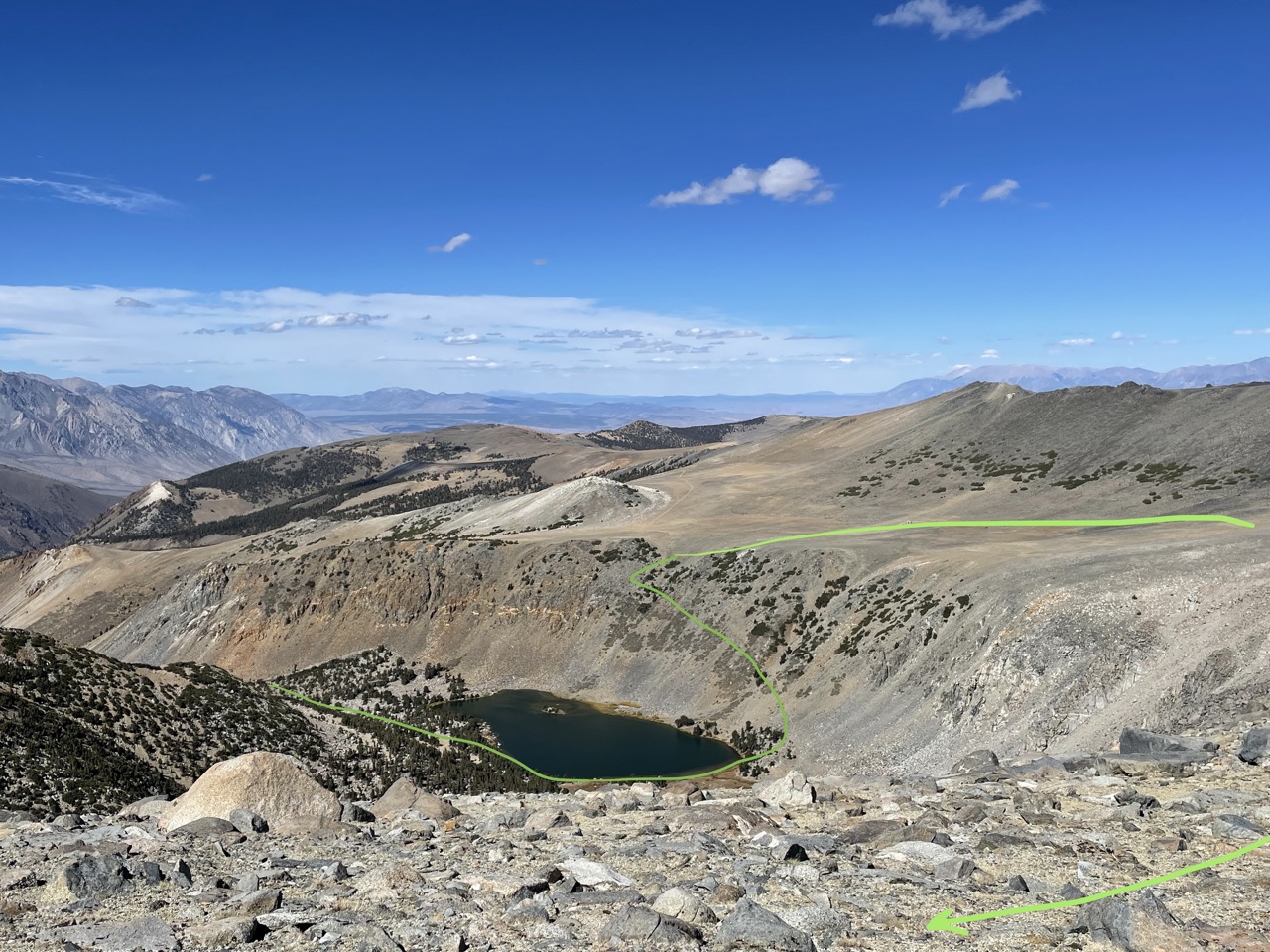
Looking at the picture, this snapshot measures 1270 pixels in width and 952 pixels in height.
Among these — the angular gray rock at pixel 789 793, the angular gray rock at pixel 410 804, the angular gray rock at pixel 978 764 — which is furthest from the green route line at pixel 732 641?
the angular gray rock at pixel 789 793

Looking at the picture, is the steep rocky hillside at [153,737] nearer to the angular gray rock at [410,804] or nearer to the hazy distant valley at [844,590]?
the angular gray rock at [410,804]

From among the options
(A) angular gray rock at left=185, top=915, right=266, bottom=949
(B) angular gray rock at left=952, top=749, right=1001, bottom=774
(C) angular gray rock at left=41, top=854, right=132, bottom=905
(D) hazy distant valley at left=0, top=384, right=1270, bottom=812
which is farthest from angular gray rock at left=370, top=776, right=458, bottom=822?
(D) hazy distant valley at left=0, top=384, right=1270, bottom=812

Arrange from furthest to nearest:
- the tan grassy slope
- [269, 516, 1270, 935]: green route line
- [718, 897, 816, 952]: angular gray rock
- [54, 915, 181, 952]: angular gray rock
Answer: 1. the tan grassy slope
2. [269, 516, 1270, 935]: green route line
3. [54, 915, 181, 952]: angular gray rock
4. [718, 897, 816, 952]: angular gray rock

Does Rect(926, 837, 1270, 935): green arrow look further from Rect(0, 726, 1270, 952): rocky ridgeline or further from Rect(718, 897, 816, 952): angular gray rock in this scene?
Rect(718, 897, 816, 952): angular gray rock

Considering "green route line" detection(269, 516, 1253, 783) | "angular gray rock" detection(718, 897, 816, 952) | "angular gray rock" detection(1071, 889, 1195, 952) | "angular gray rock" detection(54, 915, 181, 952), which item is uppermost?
"angular gray rock" detection(1071, 889, 1195, 952)

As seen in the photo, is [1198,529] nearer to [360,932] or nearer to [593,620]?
[593,620]

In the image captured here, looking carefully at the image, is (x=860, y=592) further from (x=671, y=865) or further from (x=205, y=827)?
(x=205, y=827)

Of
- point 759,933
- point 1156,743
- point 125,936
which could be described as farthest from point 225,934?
point 1156,743
